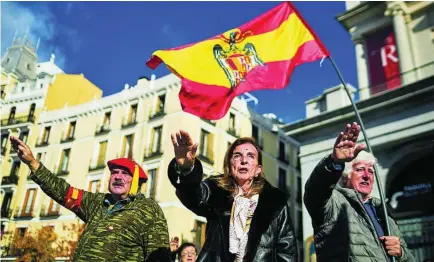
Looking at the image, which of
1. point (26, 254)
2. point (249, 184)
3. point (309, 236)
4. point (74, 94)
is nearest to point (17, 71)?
point (74, 94)

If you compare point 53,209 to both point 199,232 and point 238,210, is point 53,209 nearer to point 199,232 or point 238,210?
point 199,232

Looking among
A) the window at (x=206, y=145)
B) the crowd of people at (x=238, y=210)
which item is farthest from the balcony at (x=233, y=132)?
the crowd of people at (x=238, y=210)

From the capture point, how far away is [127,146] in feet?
95.7

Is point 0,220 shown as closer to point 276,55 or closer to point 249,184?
point 276,55

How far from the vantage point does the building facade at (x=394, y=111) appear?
10133 millimetres

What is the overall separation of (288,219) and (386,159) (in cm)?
924

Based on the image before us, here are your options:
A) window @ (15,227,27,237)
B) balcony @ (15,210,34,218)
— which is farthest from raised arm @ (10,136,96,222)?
window @ (15,227,27,237)

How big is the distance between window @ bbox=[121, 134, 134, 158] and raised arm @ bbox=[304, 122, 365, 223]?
86.8ft

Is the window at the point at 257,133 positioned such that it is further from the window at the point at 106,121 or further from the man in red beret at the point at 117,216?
the man in red beret at the point at 117,216

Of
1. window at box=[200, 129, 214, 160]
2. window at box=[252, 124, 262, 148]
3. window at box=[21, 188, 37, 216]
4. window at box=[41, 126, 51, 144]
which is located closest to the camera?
window at box=[200, 129, 214, 160]

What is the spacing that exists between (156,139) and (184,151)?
25.4 metres

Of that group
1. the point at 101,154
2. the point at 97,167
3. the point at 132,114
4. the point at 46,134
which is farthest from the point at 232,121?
the point at 46,134

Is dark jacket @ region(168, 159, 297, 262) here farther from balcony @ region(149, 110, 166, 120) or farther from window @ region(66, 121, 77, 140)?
window @ region(66, 121, 77, 140)

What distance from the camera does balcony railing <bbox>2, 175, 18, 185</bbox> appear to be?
33100 mm
